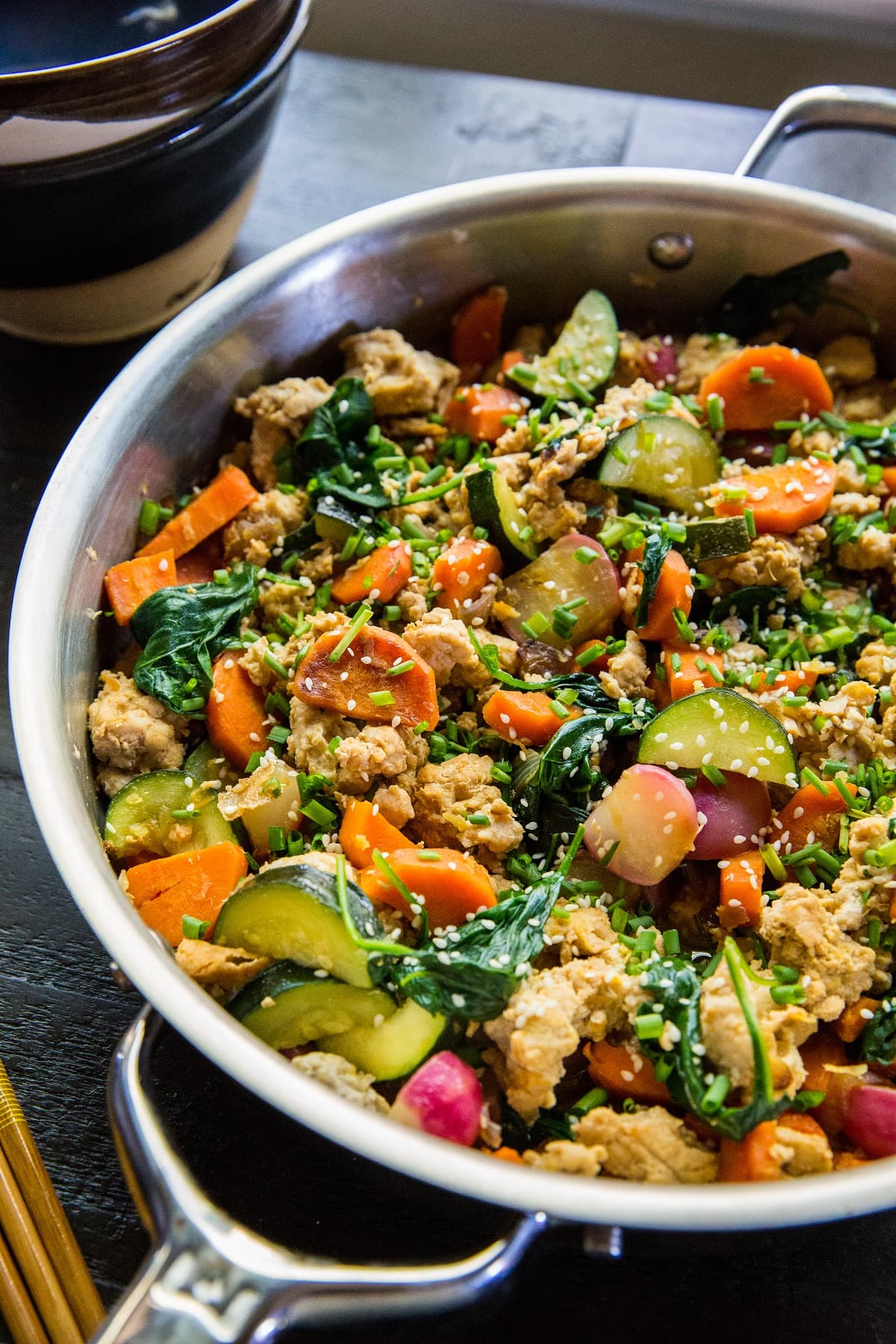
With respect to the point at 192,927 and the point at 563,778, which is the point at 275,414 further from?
the point at 192,927

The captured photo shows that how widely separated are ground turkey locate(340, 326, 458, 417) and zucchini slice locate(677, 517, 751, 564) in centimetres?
71

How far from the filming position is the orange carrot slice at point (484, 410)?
102 inches

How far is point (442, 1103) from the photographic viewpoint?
172cm

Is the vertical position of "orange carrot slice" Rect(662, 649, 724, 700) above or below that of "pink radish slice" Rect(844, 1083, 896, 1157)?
above

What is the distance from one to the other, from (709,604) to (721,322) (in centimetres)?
85

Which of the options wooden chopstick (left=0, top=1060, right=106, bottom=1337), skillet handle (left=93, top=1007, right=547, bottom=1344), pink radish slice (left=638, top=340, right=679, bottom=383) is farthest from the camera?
pink radish slice (left=638, top=340, right=679, bottom=383)

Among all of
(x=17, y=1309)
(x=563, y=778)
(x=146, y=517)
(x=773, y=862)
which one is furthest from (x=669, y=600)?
(x=17, y=1309)

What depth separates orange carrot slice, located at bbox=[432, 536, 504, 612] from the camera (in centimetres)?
231

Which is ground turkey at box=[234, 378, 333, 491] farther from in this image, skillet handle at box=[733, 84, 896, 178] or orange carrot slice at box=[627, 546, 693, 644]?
skillet handle at box=[733, 84, 896, 178]

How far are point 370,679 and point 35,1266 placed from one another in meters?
1.16

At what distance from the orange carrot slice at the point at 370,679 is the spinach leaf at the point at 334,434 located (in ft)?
1.78

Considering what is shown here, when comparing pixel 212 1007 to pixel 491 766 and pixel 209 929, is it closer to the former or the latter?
pixel 209 929

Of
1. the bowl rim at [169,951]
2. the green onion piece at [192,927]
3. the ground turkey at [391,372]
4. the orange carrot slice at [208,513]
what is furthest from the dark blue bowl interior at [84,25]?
the green onion piece at [192,927]

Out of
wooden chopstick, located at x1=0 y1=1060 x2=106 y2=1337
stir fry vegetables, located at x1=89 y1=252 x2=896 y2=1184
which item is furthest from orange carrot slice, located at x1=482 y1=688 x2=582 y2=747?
wooden chopstick, located at x1=0 y1=1060 x2=106 y2=1337
